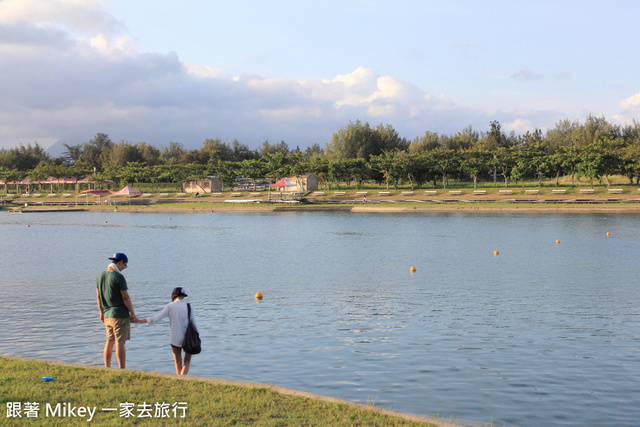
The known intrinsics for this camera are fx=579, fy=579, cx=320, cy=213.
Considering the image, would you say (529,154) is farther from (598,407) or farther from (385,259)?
(598,407)

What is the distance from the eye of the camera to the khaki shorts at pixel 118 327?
11.6 metres

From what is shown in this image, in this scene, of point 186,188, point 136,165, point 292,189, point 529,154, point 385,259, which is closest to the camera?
point 385,259

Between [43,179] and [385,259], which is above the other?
[43,179]

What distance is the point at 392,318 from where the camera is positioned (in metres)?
18.6

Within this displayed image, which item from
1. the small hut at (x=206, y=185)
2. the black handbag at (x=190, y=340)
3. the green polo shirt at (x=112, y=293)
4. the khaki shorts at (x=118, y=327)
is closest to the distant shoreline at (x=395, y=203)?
the small hut at (x=206, y=185)

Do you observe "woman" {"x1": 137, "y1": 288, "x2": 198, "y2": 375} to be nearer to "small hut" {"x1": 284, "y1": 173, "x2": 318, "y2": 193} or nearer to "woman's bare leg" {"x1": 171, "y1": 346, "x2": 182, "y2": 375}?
"woman's bare leg" {"x1": 171, "y1": 346, "x2": 182, "y2": 375}

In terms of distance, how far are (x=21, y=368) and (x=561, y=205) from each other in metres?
70.2

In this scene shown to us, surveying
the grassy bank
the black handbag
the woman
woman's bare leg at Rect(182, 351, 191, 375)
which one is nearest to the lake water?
woman's bare leg at Rect(182, 351, 191, 375)

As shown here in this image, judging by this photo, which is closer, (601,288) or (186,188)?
(601,288)

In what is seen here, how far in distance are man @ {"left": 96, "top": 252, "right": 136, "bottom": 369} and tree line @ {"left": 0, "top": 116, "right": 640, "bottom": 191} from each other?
8392 cm

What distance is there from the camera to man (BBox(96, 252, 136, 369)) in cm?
1127

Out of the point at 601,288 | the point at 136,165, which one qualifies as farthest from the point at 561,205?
the point at 136,165

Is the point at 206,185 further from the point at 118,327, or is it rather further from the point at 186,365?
the point at 186,365

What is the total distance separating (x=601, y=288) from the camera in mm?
23734
